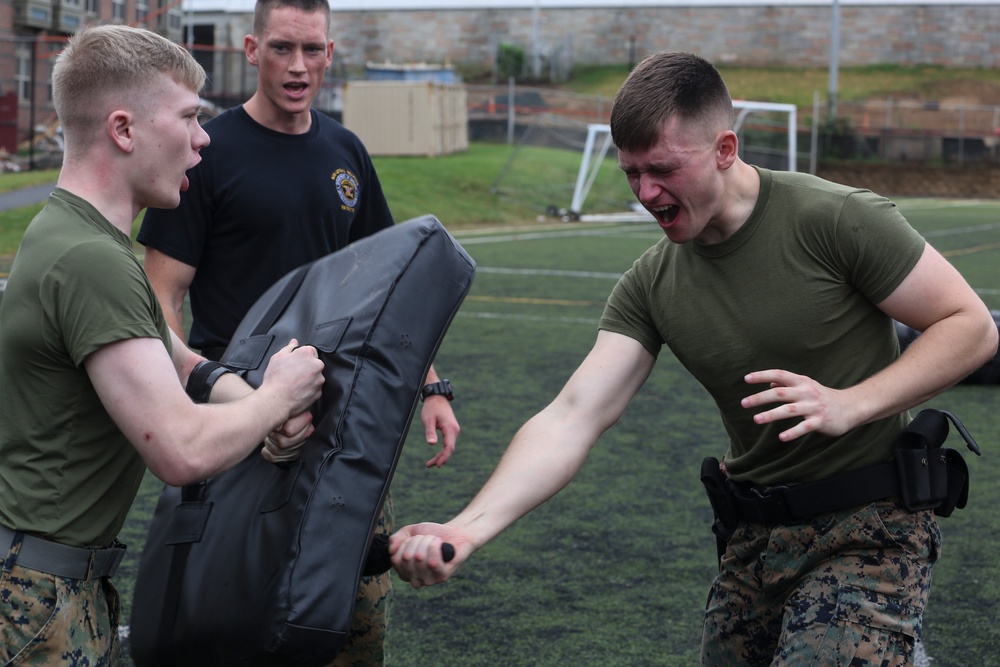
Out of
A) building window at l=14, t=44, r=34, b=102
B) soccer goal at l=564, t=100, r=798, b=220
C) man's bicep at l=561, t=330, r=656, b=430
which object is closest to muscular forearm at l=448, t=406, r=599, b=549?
man's bicep at l=561, t=330, r=656, b=430

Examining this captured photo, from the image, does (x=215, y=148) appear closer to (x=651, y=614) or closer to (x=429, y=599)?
(x=429, y=599)

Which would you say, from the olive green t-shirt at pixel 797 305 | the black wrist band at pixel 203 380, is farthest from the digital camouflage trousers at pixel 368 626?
the olive green t-shirt at pixel 797 305

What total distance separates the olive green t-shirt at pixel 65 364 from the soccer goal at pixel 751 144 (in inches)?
820

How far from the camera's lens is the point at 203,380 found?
2809 millimetres

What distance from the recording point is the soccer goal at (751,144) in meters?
25.9

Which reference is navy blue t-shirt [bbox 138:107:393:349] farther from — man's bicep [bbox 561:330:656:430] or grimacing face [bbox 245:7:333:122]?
man's bicep [bbox 561:330:656:430]

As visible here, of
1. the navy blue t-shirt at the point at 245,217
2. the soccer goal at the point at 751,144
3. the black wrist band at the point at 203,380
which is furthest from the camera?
the soccer goal at the point at 751,144

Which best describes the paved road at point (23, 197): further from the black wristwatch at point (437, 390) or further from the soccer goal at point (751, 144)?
the black wristwatch at point (437, 390)

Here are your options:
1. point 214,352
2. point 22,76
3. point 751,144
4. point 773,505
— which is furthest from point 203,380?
point 751,144

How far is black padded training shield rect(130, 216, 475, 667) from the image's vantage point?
246 centimetres

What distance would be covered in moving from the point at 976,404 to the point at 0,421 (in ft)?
24.8

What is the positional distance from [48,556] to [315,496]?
1.74ft

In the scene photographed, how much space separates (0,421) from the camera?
2439 millimetres

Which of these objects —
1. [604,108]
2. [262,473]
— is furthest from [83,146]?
[604,108]
